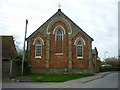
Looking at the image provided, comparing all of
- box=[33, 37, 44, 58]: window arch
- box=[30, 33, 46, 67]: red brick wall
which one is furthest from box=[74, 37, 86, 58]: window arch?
box=[33, 37, 44, 58]: window arch

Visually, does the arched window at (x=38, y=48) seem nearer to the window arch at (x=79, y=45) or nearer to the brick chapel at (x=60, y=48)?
the brick chapel at (x=60, y=48)

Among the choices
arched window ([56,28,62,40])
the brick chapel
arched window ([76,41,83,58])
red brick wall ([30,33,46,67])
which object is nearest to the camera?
the brick chapel

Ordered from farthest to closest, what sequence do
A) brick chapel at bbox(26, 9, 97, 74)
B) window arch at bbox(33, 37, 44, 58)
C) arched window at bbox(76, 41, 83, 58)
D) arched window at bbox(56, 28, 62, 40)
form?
arched window at bbox(56, 28, 62, 40) < window arch at bbox(33, 37, 44, 58) < arched window at bbox(76, 41, 83, 58) < brick chapel at bbox(26, 9, 97, 74)

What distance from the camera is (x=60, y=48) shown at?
27672 mm

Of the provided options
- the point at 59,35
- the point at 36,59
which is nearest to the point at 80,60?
the point at 59,35

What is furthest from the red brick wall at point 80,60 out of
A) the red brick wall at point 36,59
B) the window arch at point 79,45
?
the red brick wall at point 36,59

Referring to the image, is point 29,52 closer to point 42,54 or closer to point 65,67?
point 42,54

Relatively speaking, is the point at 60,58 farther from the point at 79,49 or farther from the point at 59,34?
the point at 59,34

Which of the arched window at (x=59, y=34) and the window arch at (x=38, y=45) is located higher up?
the arched window at (x=59, y=34)

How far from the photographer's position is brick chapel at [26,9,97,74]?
2692 centimetres

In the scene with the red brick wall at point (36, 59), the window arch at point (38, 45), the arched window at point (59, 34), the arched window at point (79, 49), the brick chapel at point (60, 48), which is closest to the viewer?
the brick chapel at point (60, 48)

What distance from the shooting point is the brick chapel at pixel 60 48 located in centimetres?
2692

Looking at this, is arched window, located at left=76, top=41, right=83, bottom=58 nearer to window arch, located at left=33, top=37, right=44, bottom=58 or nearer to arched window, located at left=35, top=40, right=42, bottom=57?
window arch, located at left=33, top=37, right=44, bottom=58

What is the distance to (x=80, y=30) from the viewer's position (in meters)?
27.9
